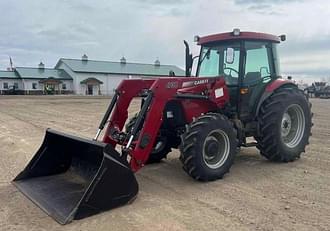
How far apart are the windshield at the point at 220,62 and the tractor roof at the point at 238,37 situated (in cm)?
15

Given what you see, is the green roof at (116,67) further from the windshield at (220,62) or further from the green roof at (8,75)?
the windshield at (220,62)

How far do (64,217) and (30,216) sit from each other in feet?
1.57

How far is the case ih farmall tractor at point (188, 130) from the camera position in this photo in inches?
180

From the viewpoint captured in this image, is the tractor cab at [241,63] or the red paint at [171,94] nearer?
the red paint at [171,94]

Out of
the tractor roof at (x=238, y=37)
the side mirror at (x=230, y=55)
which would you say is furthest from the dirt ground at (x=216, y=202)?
the tractor roof at (x=238, y=37)

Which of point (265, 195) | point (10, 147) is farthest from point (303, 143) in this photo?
point (10, 147)

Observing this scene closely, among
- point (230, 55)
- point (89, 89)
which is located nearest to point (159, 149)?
point (230, 55)

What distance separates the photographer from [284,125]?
22.8 ft

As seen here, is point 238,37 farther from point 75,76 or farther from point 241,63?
→ point 75,76

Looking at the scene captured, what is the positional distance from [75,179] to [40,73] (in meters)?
59.9

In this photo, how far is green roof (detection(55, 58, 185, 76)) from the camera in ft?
208

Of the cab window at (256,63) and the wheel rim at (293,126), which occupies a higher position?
the cab window at (256,63)

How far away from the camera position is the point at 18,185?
5.27 m

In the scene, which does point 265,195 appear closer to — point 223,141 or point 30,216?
point 223,141
